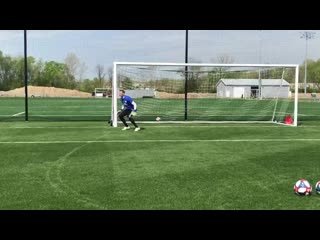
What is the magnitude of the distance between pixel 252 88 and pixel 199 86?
116 inches

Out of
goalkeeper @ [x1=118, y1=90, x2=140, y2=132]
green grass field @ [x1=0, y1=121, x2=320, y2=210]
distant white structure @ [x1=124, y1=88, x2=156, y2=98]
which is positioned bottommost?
green grass field @ [x1=0, y1=121, x2=320, y2=210]

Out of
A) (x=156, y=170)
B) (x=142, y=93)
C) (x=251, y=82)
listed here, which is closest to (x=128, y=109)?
(x=142, y=93)

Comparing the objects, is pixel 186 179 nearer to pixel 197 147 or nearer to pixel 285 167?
pixel 285 167

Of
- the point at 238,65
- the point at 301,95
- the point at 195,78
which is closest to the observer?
the point at 238,65

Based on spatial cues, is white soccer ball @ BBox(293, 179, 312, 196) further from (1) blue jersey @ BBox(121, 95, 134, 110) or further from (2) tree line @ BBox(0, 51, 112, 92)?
(2) tree line @ BBox(0, 51, 112, 92)

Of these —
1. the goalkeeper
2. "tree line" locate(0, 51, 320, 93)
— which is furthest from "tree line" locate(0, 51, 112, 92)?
the goalkeeper

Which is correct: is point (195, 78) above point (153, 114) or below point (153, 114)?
above

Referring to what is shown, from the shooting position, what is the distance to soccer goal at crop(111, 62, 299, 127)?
18720 mm

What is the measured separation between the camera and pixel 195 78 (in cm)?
2120

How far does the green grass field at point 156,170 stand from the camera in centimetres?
586

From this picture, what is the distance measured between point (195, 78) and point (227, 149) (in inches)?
428

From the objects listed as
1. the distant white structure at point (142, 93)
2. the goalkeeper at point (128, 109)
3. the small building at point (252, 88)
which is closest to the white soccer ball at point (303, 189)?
the goalkeeper at point (128, 109)
